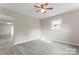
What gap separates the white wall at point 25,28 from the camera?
5.67ft

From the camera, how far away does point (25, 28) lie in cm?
177

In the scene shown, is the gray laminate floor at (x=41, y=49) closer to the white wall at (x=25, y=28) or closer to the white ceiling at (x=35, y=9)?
the white wall at (x=25, y=28)

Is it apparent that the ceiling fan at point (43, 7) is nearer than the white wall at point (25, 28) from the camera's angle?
Yes

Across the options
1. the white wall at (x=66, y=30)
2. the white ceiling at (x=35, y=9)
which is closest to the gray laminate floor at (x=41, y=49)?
the white wall at (x=66, y=30)

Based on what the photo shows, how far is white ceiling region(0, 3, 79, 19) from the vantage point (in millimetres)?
1633

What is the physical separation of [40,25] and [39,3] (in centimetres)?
42

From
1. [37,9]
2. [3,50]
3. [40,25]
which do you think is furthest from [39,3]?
[3,50]

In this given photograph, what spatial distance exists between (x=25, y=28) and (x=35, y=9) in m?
0.40

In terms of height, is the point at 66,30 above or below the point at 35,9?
below

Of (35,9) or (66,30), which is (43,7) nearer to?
(35,9)

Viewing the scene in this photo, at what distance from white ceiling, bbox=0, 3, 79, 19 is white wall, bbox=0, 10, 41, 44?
3.8 inches

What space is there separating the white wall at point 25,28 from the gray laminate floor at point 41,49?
4.3 inches

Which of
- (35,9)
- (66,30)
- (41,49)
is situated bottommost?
(41,49)

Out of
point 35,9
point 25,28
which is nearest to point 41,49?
point 25,28
